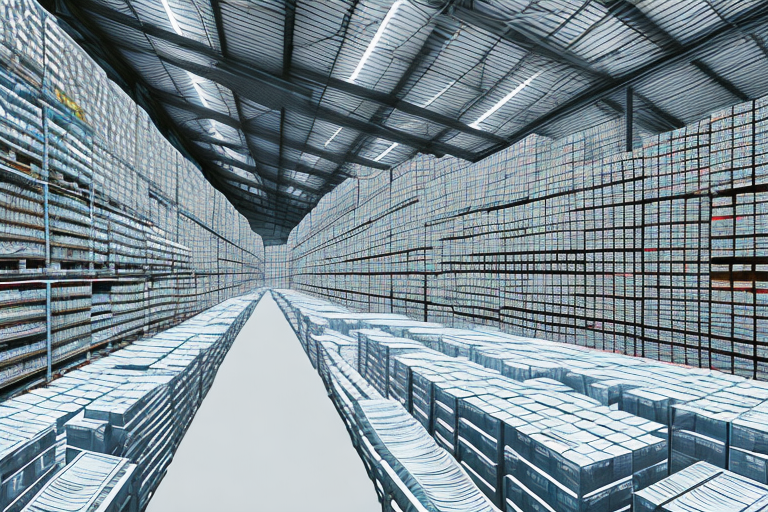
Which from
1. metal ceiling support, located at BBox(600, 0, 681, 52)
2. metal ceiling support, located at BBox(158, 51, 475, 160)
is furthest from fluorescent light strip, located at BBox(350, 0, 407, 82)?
metal ceiling support, located at BBox(600, 0, 681, 52)

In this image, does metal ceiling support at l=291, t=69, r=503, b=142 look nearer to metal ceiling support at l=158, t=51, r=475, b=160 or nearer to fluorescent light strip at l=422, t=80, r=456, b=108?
fluorescent light strip at l=422, t=80, r=456, b=108

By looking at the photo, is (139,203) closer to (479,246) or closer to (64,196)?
(64,196)

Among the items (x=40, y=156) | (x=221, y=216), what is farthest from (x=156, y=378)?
(x=221, y=216)

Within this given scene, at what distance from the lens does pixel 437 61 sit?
13.3 feet

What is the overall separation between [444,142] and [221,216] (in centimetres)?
760

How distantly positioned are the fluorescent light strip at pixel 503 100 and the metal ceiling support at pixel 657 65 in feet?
2.10

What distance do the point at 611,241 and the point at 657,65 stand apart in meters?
2.08

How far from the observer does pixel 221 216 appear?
10898 millimetres

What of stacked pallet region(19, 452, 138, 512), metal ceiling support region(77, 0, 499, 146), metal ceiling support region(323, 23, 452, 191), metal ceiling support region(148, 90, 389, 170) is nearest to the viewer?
stacked pallet region(19, 452, 138, 512)

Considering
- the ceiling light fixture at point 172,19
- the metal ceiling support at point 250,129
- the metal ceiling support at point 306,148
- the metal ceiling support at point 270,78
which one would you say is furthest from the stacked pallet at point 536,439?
the metal ceiling support at point 250,129

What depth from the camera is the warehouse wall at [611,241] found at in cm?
257

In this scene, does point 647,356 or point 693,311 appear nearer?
point 693,311

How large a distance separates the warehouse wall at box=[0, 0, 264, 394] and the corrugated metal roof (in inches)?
56.6

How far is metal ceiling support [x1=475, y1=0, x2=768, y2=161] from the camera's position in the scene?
10.5 feet
